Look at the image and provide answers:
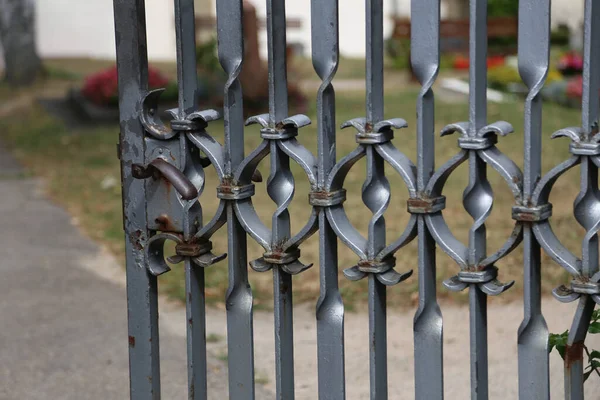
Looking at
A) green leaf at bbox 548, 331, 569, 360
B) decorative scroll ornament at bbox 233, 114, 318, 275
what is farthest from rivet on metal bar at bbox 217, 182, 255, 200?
green leaf at bbox 548, 331, 569, 360

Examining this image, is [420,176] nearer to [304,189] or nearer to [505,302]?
[505,302]

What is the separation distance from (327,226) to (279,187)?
0.15m

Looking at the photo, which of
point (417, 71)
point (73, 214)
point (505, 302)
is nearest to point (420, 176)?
point (417, 71)

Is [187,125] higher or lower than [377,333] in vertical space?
higher

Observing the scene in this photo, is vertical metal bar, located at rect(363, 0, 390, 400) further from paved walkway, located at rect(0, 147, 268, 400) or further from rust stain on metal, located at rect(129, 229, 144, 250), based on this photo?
paved walkway, located at rect(0, 147, 268, 400)

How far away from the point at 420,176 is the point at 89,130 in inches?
424

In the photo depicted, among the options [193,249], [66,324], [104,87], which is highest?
[193,249]

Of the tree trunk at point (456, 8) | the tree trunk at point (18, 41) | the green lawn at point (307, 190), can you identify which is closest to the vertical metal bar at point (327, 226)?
the green lawn at point (307, 190)

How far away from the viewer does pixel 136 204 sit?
2268 mm

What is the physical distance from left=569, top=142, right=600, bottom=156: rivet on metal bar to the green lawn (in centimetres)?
320

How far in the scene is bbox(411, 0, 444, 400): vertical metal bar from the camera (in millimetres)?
1869

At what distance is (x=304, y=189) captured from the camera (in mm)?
8086

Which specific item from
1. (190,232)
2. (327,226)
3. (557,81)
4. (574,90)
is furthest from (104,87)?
(327,226)

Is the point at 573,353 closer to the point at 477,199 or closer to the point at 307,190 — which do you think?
the point at 477,199
